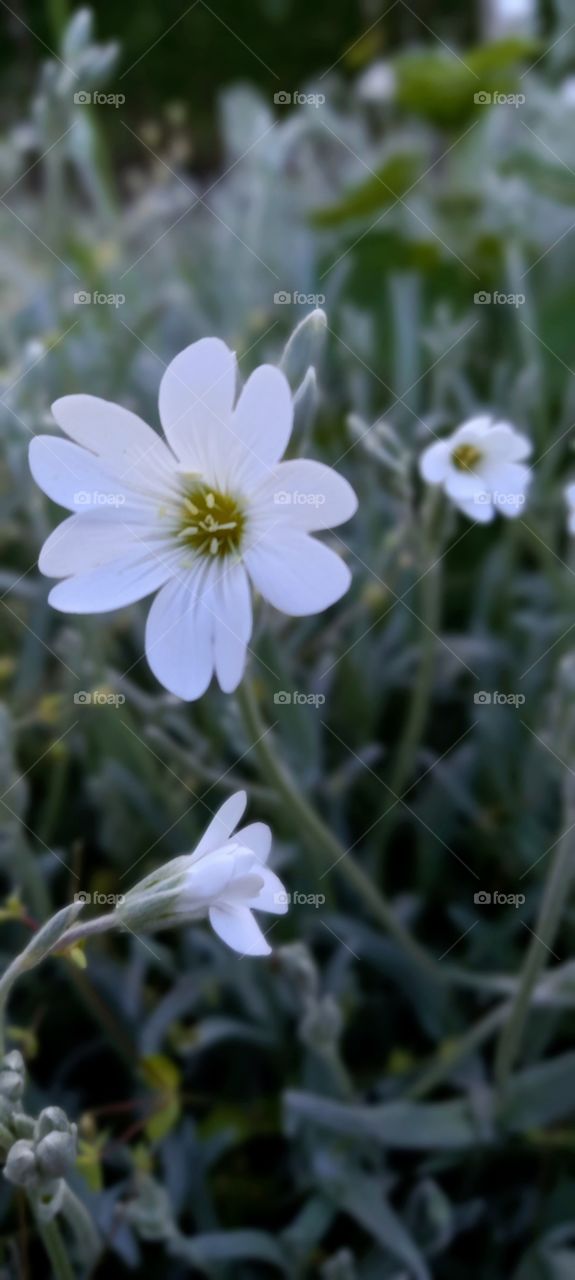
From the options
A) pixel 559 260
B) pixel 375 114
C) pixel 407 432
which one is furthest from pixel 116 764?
pixel 375 114

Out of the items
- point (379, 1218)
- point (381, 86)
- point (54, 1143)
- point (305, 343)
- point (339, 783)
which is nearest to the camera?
point (54, 1143)

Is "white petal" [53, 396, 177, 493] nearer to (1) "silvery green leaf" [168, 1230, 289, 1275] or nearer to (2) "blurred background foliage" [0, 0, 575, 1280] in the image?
(2) "blurred background foliage" [0, 0, 575, 1280]

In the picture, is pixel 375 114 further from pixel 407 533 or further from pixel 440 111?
pixel 407 533

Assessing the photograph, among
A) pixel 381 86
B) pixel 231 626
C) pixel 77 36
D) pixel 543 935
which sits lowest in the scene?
pixel 543 935

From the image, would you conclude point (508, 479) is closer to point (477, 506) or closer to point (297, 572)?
point (477, 506)

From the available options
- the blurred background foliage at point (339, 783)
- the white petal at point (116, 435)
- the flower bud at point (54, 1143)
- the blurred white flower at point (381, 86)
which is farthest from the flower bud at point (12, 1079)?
the blurred white flower at point (381, 86)

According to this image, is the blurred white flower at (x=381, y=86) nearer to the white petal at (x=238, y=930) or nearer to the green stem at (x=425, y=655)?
the green stem at (x=425, y=655)

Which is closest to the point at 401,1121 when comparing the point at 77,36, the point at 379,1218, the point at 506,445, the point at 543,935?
the point at 379,1218
